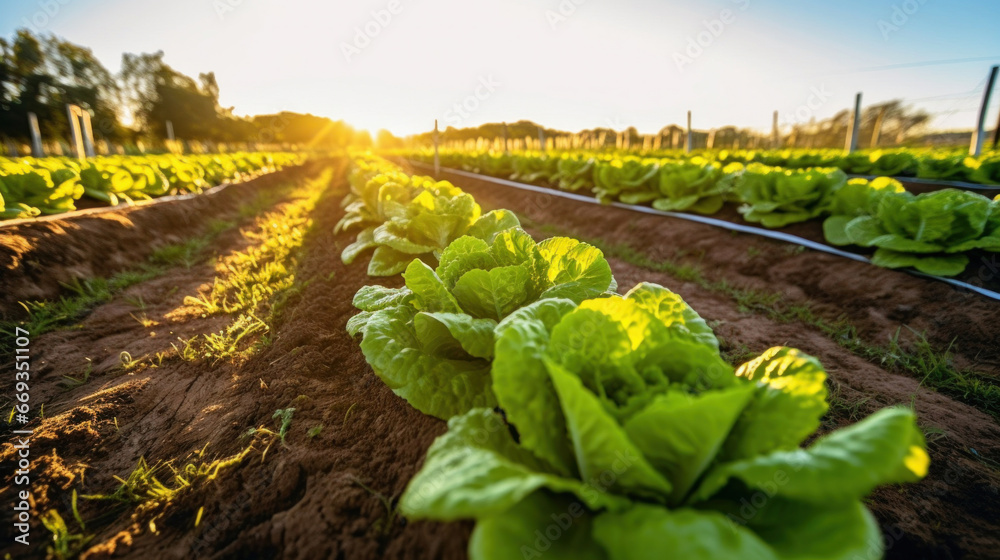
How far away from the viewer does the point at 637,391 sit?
1358mm

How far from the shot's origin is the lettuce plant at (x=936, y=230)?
4023 mm

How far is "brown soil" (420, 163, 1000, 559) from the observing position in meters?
1.90

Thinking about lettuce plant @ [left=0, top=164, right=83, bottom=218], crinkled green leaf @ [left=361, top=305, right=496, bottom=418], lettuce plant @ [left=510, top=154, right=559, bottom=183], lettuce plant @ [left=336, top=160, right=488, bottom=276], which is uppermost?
lettuce plant @ [left=510, top=154, right=559, bottom=183]

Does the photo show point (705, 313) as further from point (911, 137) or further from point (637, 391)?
point (911, 137)

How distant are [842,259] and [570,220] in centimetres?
507

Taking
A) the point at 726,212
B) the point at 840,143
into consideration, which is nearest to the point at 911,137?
the point at 840,143

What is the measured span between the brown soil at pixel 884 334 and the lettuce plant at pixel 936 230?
8.6 inches

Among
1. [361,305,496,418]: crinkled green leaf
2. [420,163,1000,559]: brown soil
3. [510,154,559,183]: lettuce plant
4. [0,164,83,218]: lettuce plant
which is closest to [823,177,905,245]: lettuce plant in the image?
[420,163,1000,559]: brown soil

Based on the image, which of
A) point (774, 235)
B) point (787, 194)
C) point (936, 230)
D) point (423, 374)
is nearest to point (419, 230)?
point (423, 374)

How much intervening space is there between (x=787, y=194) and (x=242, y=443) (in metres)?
6.93

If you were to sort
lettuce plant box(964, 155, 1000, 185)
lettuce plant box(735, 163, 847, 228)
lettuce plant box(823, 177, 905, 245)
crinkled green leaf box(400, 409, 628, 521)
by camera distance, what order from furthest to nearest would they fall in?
lettuce plant box(964, 155, 1000, 185), lettuce plant box(735, 163, 847, 228), lettuce plant box(823, 177, 905, 245), crinkled green leaf box(400, 409, 628, 521)

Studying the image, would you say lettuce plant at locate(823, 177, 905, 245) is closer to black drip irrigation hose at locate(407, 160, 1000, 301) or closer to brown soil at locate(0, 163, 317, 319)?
black drip irrigation hose at locate(407, 160, 1000, 301)

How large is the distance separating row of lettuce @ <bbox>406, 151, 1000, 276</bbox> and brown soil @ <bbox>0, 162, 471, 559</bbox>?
17.6ft

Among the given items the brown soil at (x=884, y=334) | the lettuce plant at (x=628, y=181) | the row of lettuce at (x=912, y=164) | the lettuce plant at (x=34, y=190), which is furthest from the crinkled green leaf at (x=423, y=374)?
the row of lettuce at (x=912, y=164)
